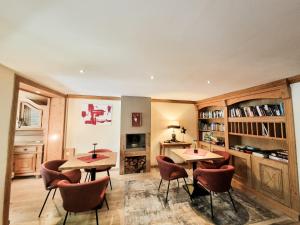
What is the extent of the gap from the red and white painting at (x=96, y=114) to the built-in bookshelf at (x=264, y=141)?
3281mm

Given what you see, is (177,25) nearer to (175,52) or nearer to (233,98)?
(175,52)

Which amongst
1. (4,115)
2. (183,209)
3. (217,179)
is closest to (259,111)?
(217,179)

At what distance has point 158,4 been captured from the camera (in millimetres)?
933

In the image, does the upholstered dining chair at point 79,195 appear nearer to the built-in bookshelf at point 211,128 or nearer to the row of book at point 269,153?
the row of book at point 269,153

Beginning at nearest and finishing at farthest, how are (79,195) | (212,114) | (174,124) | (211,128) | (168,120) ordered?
(79,195) → (212,114) → (211,128) → (174,124) → (168,120)

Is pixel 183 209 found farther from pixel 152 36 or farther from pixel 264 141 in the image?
pixel 152 36

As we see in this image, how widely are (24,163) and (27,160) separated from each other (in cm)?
9

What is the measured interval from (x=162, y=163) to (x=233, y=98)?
241cm

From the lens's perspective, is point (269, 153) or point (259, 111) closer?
point (269, 153)

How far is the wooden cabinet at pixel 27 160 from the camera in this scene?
11.9 ft

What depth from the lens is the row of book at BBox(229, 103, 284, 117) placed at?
2.68m

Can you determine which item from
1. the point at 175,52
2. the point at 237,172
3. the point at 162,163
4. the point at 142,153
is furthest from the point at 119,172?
the point at 175,52

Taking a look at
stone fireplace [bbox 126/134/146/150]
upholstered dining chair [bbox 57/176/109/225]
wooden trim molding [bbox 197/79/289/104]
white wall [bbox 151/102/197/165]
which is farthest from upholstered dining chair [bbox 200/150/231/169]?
upholstered dining chair [bbox 57/176/109/225]

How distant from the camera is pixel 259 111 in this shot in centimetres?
302
